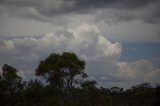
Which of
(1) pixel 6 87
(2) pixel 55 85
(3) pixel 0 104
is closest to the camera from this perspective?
(3) pixel 0 104

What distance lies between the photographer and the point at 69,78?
210 feet

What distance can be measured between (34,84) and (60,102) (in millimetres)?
6433

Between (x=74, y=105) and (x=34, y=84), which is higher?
(x=34, y=84)

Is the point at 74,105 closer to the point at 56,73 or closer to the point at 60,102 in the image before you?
the point at 60,102

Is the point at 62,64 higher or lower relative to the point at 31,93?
higher

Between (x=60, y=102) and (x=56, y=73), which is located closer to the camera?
(x=60, y=102)

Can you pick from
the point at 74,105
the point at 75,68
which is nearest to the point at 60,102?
the point at 74,105

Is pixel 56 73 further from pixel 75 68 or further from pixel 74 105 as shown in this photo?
pixel 74 105

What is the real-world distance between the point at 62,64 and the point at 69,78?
247 centimetres

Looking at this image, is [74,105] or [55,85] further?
→ [55,85]

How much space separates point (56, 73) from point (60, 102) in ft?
19.5

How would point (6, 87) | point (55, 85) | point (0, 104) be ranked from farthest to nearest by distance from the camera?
point (55, 85) < point (6, 87) < point (0, 104)

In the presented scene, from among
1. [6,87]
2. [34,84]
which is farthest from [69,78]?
[6,87]

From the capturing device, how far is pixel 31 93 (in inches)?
2462
